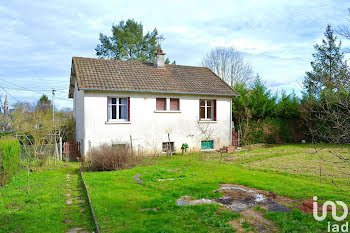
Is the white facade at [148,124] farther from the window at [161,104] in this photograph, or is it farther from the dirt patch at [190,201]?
the dirt patch at [190,201]

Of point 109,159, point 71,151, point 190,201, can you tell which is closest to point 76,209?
point 190,201

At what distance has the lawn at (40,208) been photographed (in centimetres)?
662

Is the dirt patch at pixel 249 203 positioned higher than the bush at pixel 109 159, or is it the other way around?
the bush at pixel 109 159

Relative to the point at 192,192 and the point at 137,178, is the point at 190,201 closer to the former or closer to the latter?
the point at 192,192

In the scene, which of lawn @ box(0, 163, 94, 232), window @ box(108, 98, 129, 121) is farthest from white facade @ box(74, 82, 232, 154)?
lawn @ box(0, 163, 94, 232)

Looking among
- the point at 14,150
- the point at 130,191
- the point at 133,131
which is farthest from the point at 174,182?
the point at 133,131

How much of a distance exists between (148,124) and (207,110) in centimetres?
525

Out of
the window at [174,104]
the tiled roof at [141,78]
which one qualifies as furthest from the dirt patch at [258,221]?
the window at [174,104]

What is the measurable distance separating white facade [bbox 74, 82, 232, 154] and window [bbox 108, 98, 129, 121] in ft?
1.21

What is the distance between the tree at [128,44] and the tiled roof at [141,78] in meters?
18.3

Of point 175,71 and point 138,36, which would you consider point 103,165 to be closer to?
point 175,71

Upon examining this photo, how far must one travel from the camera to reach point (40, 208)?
794cm

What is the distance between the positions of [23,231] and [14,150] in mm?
6930

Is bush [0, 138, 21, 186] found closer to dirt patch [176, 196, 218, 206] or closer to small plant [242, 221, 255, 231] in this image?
dirt patch [176, 196, 218, 206]
